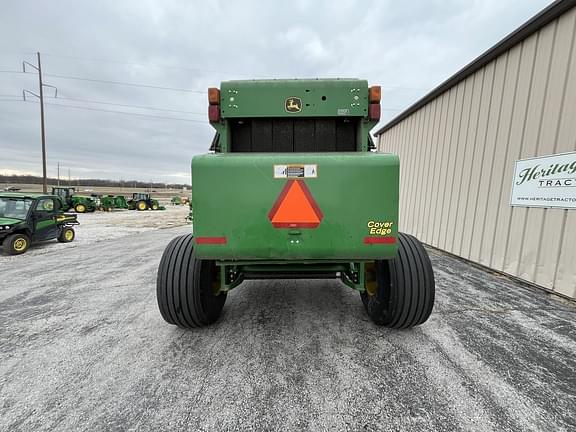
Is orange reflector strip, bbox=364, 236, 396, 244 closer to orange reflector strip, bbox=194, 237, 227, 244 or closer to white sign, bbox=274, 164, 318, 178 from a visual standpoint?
white sign, bbox=274, 164, 318, 178

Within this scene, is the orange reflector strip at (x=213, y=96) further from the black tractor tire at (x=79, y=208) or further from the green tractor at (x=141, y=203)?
the green tractor at (x=141, y=203)

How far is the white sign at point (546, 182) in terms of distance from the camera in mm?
3484

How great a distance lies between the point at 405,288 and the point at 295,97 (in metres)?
2.09

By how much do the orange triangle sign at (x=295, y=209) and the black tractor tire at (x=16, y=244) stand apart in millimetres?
8316

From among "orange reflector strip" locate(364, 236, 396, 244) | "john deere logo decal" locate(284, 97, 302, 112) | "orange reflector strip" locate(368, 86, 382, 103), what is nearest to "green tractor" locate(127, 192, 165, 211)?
"john deere logo decal" locate(284, 97, 302, 112)

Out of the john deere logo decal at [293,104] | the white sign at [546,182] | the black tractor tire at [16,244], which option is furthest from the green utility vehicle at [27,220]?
the white sign at [546,182]

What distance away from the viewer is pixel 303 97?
2457 mm

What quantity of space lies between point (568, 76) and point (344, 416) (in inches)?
209

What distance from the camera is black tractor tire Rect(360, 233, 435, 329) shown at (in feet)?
7.46

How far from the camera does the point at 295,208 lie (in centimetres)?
171

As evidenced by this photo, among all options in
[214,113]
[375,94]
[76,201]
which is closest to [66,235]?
[214,113]

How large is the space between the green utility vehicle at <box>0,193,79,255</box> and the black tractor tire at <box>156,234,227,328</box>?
703 cm

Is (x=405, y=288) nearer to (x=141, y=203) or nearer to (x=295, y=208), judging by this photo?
(x=295, y=208)

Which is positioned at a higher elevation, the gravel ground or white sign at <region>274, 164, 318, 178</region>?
white sign at <region>274, 164, 318, 178</region>
